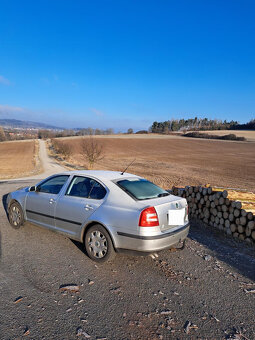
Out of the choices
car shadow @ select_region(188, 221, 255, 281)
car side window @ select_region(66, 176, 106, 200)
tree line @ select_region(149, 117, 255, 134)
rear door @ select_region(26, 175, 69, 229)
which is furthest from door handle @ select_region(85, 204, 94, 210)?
tree line @ select_region(149, 117, 255, 134)

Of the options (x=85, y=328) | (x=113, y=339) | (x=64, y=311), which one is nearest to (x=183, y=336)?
(x=113, y=339)

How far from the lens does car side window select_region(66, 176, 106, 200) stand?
12.5ft

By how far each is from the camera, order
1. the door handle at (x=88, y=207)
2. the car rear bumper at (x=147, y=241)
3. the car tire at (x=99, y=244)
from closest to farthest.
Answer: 1. the car rear bumper at (x=147, y=241)
2. the car tire at (x=99, y=244)
3. the door handle at (x=88, y=207)

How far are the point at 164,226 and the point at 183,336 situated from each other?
140 cm

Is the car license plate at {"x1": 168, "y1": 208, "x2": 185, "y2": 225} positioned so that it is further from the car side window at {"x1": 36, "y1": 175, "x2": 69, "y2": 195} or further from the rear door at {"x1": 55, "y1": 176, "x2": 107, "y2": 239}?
the car side window at {"x1": 36, "y1": 175, "x2": 69, "y2": 195}

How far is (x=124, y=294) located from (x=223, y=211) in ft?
11.3

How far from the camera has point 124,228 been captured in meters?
3.30

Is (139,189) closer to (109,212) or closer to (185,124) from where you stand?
(109,212)

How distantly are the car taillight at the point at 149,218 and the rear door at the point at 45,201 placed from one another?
1851 millimetres

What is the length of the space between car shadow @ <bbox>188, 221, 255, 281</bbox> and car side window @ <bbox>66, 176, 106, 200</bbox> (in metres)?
2.41

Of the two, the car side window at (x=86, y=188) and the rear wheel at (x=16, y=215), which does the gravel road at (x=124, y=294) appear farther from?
the car side window at (x=86, y=188)

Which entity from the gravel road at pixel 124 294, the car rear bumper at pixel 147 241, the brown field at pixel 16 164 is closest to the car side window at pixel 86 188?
the car rear bumper at pixel 147 241

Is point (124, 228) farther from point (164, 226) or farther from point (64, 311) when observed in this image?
point (64, 311)

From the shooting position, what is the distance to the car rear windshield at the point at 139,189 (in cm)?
368
